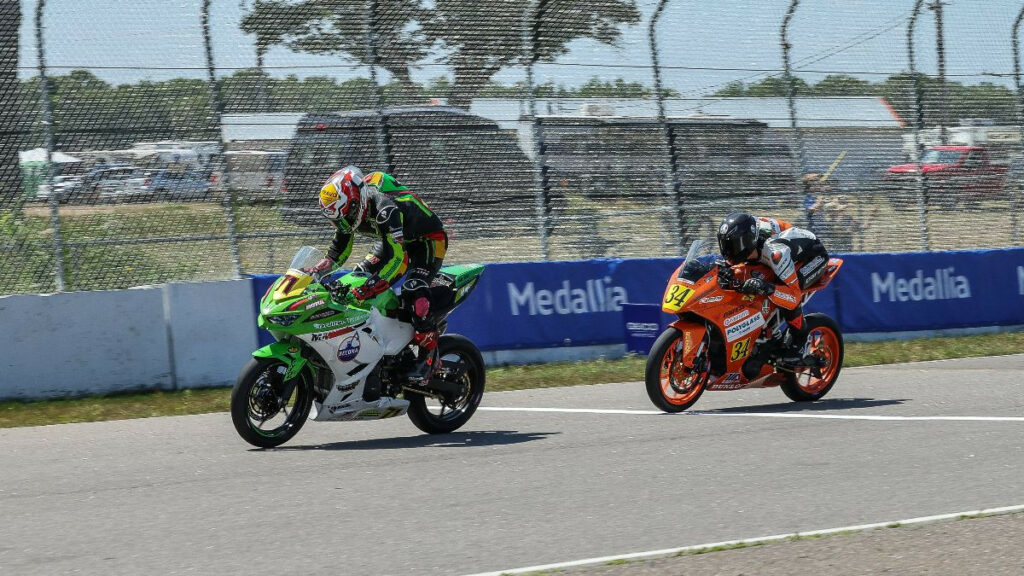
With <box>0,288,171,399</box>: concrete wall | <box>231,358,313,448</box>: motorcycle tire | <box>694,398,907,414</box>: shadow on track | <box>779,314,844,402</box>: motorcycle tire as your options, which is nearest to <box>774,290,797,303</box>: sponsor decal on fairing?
<box>779,314,844,402</box>: motorcycle tire

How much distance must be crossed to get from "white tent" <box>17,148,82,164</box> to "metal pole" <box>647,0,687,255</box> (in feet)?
23.4

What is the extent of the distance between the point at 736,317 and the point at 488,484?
3.61 m

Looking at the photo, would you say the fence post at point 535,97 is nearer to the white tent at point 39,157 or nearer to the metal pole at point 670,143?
the metal pole at point 670,143

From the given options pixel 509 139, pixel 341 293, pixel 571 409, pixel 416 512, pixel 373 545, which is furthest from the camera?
pixel 509 139

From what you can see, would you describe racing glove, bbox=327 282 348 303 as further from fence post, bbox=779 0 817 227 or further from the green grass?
fence post, bbox=779 0 817 227

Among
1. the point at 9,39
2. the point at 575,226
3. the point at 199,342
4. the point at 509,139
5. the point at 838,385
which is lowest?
the point at 838,385

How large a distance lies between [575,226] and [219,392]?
5.04 metres

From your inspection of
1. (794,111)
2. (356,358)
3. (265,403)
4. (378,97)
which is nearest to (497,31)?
(378,97)

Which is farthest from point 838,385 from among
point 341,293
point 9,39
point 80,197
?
point 9,39

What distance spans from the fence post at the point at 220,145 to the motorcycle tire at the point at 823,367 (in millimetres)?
5734

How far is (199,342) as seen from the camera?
12.1 metres

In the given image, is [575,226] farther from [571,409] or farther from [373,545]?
[373,545]

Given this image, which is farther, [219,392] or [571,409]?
[219,392]

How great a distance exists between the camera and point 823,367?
35.2 feet
